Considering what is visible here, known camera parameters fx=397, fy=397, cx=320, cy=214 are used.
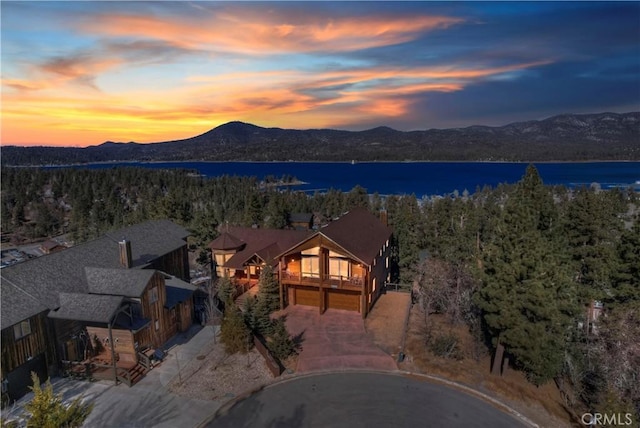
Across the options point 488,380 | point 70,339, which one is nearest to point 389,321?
point 488,380

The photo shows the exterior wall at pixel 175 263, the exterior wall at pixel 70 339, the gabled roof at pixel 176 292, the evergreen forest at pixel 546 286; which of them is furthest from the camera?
the exterior wall at pixel 175 263

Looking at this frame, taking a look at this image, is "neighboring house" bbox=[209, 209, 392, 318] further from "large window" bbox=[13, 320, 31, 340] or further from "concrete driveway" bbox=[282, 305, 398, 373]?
"large window" bbox=[13, 320, 31, 340]

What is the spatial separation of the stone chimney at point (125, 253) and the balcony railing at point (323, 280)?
1023 centimetres

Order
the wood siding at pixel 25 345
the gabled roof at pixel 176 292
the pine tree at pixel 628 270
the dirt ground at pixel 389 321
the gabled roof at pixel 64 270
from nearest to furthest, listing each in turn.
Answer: the wood siding at pixel 25 345 < the gabled roof at pixel 64 270 < the pine tree at pixel 628 270 < the dirt ground at pixel 389 321 < the gabled roof at pixel 176 292

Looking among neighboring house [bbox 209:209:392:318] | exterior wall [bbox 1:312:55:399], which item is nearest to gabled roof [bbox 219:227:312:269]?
neighboring house [bbox 209:209:392:318]

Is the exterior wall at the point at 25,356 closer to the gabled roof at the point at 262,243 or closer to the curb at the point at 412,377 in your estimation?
the curb at the point at 412,377

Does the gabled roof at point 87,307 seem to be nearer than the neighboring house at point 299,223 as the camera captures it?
Yes

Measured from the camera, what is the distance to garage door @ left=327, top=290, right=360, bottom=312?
2861 centimetres

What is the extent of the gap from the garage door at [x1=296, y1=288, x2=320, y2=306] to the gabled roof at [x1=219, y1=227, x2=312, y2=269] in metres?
4.02

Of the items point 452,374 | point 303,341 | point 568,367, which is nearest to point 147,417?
point 303,341

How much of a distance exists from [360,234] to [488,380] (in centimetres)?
1390

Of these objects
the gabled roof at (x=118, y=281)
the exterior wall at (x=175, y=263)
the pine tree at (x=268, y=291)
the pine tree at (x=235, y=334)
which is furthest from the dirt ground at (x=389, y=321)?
the exterior wall at (x=175, y=263)

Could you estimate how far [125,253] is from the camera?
25.2 meters

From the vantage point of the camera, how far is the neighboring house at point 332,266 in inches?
1077
